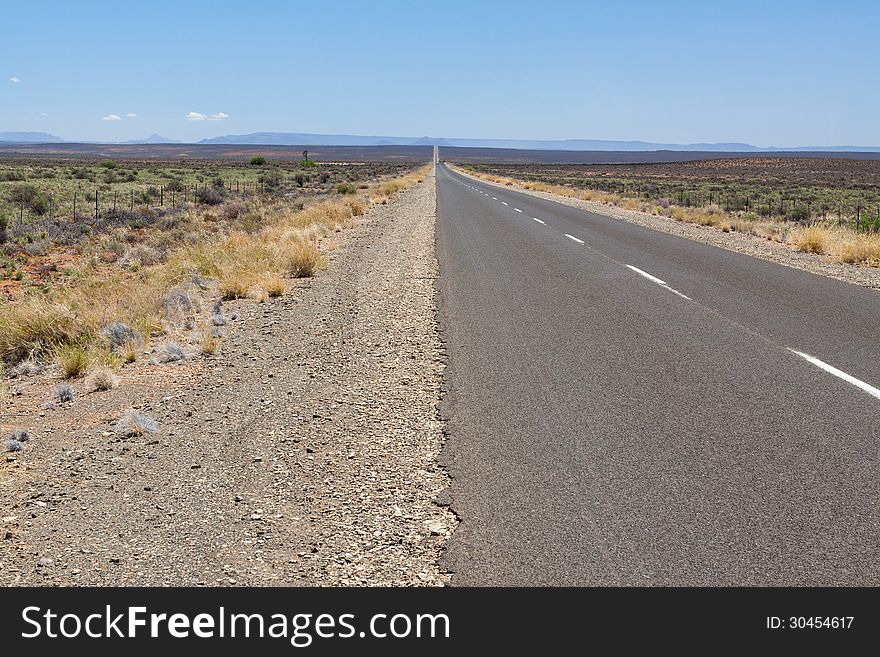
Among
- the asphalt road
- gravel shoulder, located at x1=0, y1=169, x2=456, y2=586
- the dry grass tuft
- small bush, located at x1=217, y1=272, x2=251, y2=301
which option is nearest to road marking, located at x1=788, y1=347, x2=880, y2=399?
the asphalt road

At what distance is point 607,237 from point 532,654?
1836 centimetres

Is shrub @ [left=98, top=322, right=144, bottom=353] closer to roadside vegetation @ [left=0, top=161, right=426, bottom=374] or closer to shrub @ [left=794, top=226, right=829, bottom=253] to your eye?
roadside vegetation @ [left=0, top=161, right=426, bottom=374]

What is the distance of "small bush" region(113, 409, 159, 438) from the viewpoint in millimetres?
5980

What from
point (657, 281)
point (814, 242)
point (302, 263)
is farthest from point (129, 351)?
point (814, 242)

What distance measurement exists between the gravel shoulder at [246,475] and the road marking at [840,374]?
361cm

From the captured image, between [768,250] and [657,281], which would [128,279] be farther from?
[768,250]

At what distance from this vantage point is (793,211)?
1479 inches

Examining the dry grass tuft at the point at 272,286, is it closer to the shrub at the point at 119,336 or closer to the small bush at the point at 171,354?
the shrub at the point at 119,336

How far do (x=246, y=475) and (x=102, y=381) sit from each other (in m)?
3.22

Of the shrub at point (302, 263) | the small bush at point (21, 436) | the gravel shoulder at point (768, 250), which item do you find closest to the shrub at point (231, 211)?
the gravel shoulder at point (768, 250)

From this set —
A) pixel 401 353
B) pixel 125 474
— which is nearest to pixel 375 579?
pixel 125 474

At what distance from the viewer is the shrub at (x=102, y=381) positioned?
24.6 ft

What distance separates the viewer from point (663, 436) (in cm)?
548

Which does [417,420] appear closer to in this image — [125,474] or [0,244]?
[125,474]
